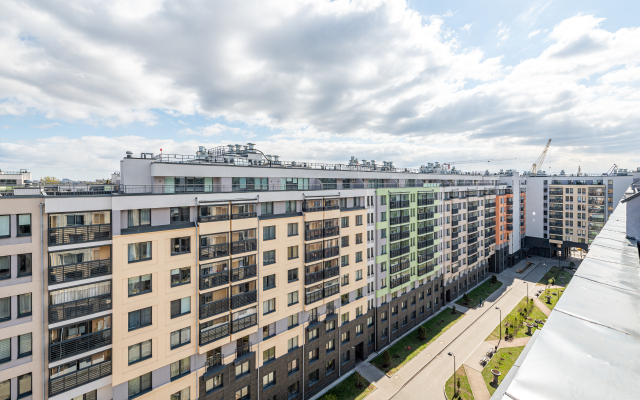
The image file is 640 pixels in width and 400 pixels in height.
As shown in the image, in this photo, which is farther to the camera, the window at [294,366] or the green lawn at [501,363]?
the green lawn at [501,363]

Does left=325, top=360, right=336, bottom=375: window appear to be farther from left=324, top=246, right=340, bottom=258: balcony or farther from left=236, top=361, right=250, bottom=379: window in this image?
left=324, top=246, right=340, bottom=258: balcony

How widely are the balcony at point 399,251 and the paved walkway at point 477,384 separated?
65.4 ft

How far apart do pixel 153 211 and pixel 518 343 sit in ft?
203

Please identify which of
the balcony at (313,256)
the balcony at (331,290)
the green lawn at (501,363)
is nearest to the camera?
the balcony at (313,256)

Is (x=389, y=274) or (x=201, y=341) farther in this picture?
(x=389, y=274)

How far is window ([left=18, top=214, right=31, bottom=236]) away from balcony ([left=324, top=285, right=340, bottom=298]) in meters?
32.4

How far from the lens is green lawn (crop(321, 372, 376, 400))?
3984cm

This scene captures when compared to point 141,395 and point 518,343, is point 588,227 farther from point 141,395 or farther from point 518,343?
point 141,395

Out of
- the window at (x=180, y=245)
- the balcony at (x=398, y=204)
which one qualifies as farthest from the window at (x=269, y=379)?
the balcony at (x=398, y=204)

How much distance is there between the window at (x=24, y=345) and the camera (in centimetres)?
2256

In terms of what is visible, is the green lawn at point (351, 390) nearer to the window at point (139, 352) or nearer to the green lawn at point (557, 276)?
the window at point (139, 352)

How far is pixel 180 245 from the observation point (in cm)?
2912

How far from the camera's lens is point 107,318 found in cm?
2569

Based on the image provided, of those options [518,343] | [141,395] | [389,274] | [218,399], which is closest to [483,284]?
[518,343]
